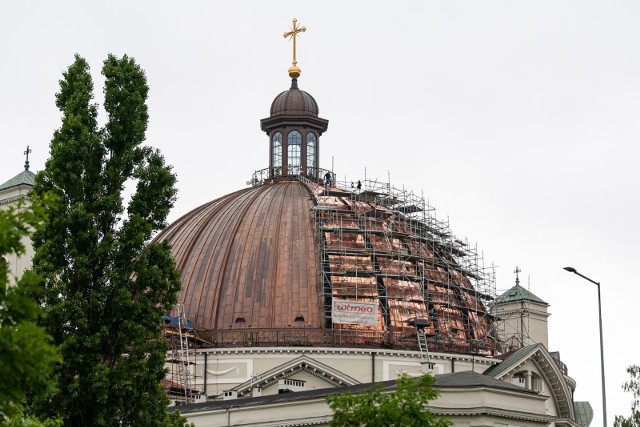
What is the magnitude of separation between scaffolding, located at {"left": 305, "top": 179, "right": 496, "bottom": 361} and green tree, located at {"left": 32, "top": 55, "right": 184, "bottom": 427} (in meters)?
34.8

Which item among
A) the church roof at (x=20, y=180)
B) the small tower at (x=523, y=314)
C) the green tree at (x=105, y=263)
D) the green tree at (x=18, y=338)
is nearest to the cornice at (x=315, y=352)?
the church roof at (x=20, y=180)

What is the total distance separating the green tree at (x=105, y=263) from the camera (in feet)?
160

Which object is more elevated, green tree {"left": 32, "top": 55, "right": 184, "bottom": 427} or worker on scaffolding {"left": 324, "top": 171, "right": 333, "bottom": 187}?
worker on scaffolding {"left": 324, "top": 171, "right": 333, "bottom": 187}

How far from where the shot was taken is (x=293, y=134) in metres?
103

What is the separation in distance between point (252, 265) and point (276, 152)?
18.0 metres

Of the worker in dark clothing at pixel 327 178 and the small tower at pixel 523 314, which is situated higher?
the worker in dark clothing at pixel 327 178

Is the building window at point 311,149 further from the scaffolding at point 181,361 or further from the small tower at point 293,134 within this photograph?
the scaffolding at point 181,361

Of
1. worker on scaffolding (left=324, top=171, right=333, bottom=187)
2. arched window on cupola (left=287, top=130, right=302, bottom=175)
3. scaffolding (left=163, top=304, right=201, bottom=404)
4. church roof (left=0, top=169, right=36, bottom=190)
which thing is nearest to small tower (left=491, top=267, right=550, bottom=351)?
worker on scaffolding (left=324, top=171, right=333, bottom=187)

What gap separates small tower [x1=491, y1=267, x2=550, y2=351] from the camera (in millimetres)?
105688

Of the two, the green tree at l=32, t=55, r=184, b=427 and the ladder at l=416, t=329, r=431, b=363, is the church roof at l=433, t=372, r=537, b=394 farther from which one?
the green tree at l=32, t=55, r=184, b=427

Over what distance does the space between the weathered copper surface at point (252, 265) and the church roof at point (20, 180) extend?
950 cm

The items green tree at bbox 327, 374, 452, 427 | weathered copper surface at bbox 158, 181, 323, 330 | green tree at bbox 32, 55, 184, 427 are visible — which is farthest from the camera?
weathered copper surface at bbox 158, 181, 323, 330

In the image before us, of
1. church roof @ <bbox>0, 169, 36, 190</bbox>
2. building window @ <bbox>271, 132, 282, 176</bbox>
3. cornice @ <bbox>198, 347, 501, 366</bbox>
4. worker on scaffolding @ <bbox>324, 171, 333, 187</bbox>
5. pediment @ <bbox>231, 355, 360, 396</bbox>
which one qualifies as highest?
building window @ <bbox>271, 132, 282, 176</bbox>

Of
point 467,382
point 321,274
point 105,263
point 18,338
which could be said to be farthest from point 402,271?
point 18,338
